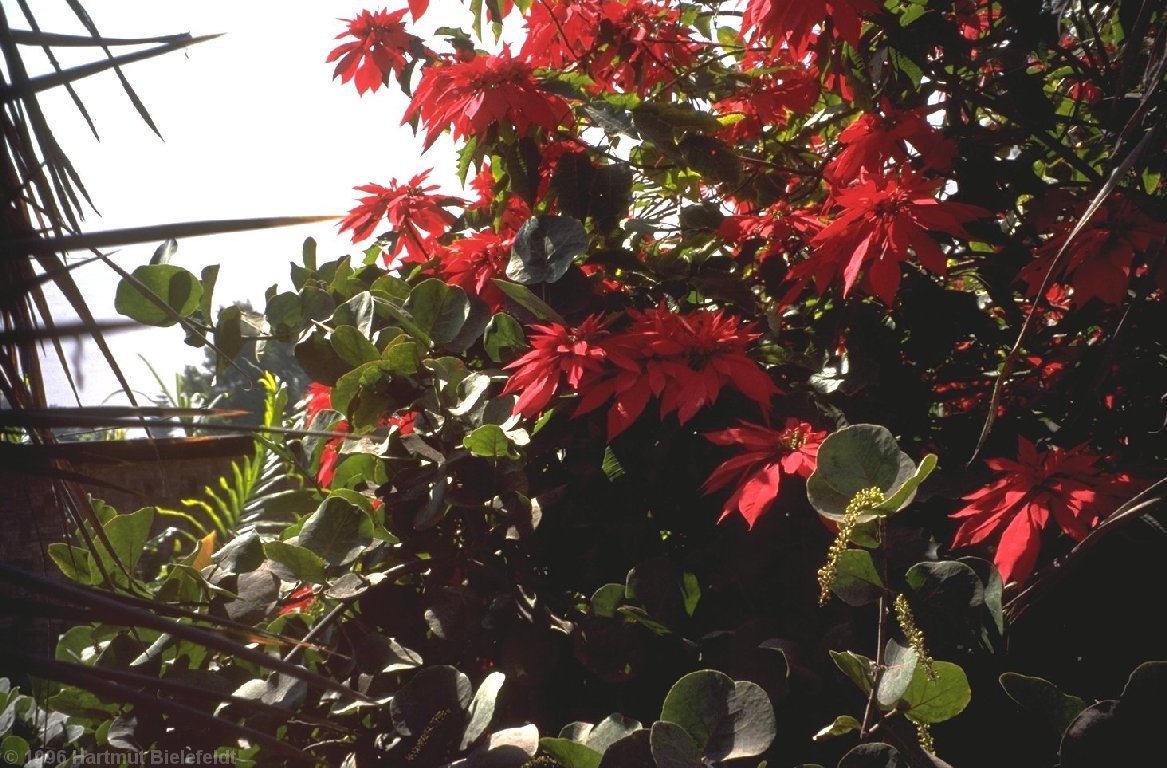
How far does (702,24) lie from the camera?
6.10 feet

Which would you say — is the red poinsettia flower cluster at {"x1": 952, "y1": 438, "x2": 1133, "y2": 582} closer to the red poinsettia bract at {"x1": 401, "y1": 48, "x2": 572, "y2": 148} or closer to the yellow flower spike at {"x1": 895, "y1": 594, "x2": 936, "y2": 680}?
the yellow flower spike at {"x1": 895, "y1": 594, "x2": 936, "y2": 680}

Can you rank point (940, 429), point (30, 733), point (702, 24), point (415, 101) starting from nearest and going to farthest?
1. point (30, 733)
2. point (940, 429)
3. point (415, 101)
4. point (702, 24)

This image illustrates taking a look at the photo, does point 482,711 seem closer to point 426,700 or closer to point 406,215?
point 426,700

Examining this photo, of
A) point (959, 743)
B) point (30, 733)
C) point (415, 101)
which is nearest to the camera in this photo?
point (959, 743)

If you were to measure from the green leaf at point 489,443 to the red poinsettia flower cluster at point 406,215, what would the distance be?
21.8 inches

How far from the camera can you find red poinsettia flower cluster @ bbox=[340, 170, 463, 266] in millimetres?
1549

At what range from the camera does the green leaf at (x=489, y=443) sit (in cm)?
103

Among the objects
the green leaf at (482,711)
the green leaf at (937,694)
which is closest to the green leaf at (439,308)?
the green leaf at (482,711)

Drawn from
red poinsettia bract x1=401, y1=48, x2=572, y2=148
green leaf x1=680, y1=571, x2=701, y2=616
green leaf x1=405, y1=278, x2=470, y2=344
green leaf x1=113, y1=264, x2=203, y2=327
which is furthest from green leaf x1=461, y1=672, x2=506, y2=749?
red poinsettia bract x1=401, y1=48, x2=572, y2=148

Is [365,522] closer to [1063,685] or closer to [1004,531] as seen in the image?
[1004,531]

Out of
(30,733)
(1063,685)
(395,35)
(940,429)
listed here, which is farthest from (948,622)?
(395,35)

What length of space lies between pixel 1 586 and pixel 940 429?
3.84ft

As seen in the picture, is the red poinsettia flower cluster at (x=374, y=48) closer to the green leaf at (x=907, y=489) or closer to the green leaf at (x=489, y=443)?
the green leaf at (x=489, y=443)

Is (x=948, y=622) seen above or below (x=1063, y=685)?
above
